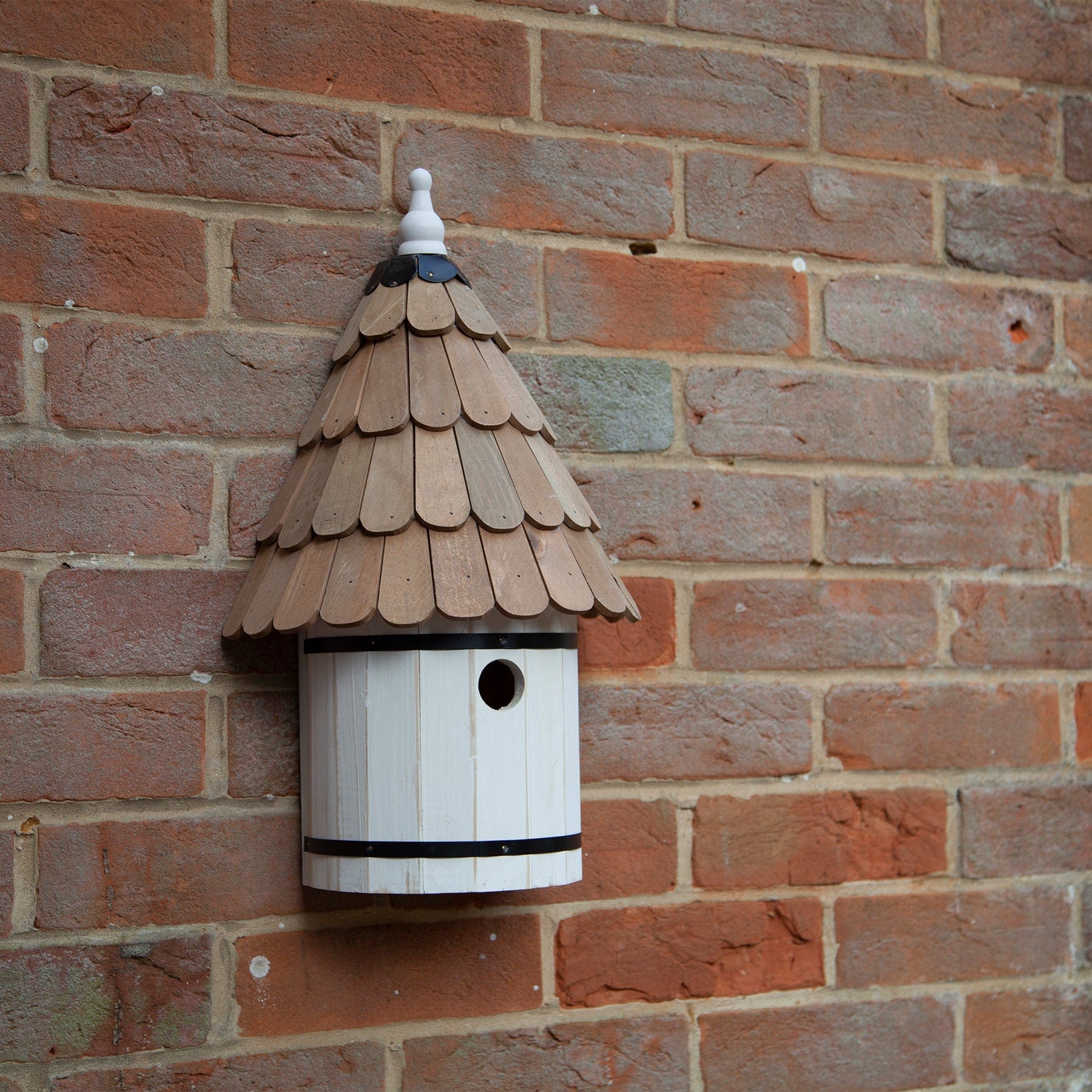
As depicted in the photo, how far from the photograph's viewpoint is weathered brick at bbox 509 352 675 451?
1.19m

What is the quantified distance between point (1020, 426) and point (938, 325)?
0.14 m

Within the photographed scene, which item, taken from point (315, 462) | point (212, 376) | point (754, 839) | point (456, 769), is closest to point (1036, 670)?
point (754, 839)

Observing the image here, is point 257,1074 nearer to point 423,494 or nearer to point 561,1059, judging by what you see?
point 561,1059

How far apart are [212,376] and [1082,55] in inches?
40.7

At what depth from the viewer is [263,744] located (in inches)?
43.0

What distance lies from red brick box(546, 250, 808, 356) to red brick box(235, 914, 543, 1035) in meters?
0.58

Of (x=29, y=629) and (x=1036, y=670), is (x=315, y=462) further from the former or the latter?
(x=1036, y=670)

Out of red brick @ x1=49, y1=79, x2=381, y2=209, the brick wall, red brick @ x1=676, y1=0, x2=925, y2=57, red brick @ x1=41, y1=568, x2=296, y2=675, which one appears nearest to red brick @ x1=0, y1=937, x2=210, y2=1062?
the brick wall

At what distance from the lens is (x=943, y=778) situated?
4.21 feet

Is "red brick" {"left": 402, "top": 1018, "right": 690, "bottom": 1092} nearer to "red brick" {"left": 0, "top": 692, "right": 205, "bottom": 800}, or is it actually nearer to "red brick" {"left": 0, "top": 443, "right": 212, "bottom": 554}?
"red brick" {"left": 0, "top": 692, "right": 205, "bottom": 800}

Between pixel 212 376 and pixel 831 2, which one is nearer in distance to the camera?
pixel 212 376

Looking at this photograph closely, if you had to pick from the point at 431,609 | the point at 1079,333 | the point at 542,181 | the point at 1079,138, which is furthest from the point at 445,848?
the point at 1079,138

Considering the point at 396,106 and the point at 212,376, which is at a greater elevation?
the point at 396,106

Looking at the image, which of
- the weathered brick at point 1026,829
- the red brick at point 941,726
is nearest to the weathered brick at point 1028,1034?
the weathered brick at point 1026,829
